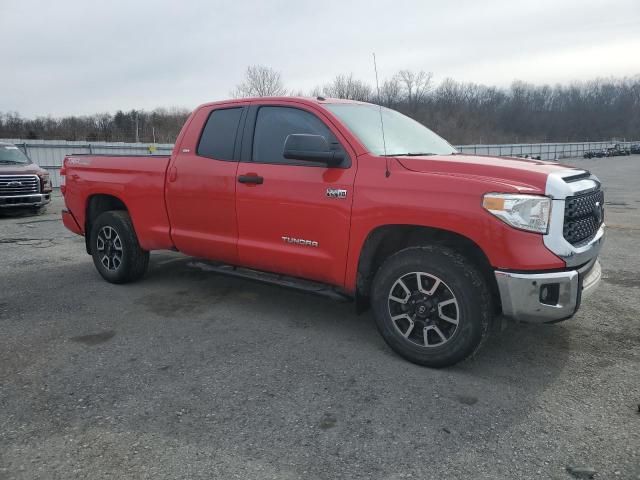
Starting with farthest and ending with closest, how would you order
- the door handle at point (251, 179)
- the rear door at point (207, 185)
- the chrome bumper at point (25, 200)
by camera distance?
the chrome bumper at point (25, 200) < the rear door at point (207, 185) < the door handle at point (251, 179)

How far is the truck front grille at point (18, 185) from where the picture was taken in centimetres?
1180

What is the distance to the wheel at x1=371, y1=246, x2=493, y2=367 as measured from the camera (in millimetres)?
3410

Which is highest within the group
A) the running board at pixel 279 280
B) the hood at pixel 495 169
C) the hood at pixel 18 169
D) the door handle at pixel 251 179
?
the hood at pixel 495 169

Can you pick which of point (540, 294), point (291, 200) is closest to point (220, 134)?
point (291, 200)

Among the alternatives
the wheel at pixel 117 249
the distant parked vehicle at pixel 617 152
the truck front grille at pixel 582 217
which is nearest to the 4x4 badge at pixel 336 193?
the truck front grille at pixel 582 217

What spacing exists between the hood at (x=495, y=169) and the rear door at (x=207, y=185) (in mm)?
1689

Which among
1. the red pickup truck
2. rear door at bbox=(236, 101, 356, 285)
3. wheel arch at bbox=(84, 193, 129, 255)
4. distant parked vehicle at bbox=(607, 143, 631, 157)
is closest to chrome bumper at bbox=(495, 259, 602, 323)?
the red pickup truck

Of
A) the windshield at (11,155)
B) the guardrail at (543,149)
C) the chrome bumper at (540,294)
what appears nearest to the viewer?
the chrome bumper at (540,294)

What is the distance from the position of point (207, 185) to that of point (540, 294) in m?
3.00

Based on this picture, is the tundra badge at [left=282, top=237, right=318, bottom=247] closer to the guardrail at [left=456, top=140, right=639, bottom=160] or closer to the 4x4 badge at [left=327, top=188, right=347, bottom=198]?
the 4x4 badge at [left=327, top=188, right=347, bottom=198]

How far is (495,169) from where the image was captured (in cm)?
347

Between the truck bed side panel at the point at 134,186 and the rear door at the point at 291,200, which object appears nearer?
the rear door at the point at 291,200

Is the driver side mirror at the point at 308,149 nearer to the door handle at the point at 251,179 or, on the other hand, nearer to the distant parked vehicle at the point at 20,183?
the door handle at the point at 251,179

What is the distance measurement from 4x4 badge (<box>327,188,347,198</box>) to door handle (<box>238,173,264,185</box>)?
2.33 feet
